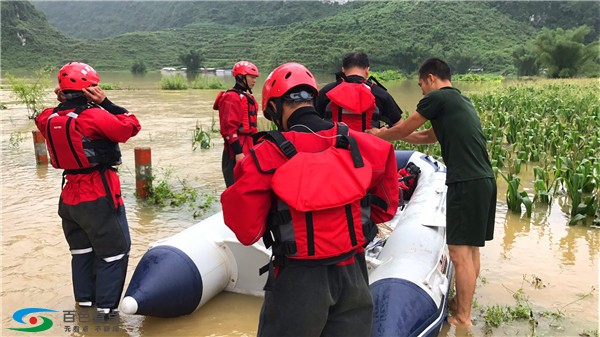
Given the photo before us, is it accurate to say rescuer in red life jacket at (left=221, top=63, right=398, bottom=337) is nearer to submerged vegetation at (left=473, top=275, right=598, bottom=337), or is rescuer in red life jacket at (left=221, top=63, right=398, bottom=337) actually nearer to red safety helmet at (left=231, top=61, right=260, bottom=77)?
submerged vegetation at (left=473, top=275, right=598, bottom=337)

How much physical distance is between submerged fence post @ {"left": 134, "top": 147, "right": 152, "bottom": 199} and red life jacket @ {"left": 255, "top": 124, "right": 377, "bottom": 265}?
461 cm

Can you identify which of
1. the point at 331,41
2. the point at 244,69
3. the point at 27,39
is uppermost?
the point at 27,39

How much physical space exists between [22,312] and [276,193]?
9.12 ft

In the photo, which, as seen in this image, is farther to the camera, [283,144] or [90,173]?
[90,173]

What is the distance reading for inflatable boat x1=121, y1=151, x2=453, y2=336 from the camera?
2871mm

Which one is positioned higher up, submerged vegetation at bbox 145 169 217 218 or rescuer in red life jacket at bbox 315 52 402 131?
rescuer in red life jacket at bbox 315 52 402 131

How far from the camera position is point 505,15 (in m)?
85.5

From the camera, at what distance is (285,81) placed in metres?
2.12

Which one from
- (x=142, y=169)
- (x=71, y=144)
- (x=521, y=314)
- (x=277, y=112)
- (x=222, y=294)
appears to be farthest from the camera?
(x=142, y=169)

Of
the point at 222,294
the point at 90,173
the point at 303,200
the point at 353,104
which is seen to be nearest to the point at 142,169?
the point at 222,294

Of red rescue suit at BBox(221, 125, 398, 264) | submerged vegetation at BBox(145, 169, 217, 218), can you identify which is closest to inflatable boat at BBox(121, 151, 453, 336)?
red rescue suit at BBox(221, 125, 398, 264)

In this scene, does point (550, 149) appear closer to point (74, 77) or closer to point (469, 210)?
point (469, 210)

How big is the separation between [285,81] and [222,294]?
2.36m

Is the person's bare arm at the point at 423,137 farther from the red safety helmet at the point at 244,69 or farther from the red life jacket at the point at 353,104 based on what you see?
the red safety helmet at the point at 244,69
